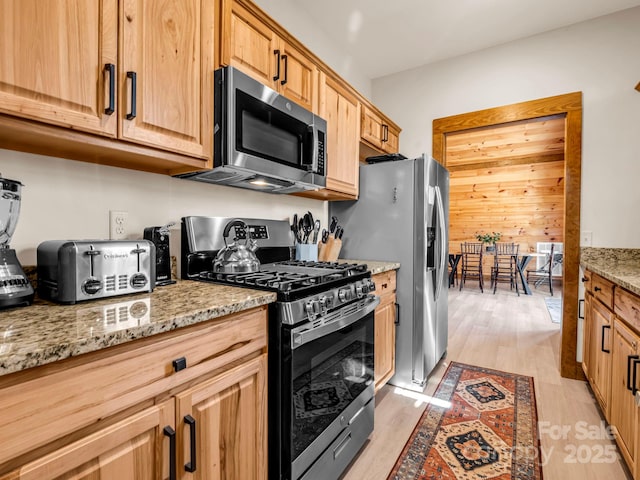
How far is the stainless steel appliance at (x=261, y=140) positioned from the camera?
137 centimetres

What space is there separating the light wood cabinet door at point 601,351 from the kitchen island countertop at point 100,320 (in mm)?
1830

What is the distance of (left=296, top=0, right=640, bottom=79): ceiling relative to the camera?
2.34 metres

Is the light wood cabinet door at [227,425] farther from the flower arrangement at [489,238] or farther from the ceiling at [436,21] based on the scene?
the flower arrangement at [489,238]

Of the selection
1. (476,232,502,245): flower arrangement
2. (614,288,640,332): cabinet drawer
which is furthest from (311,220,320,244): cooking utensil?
(476,232,502,245): flower arrangement

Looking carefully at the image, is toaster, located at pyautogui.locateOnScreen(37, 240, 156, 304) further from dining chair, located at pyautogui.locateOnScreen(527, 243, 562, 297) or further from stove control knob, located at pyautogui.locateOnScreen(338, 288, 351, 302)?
dining chair, located at pyautogui.locateOnScreen(527, 243, 562, 297)

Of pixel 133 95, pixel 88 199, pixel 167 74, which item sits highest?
pixel 167 74

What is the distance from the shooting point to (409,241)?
2.28m

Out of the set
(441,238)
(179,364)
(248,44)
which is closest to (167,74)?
(248,44)

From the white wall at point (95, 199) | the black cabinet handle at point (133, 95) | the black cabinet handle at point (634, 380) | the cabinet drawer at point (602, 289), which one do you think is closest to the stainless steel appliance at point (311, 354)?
the white wall at point (95, 199)

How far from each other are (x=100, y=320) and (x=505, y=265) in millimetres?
7911

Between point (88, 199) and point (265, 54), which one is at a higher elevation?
point (265, 54)

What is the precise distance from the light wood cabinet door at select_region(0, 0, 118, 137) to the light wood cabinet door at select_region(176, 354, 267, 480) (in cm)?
85

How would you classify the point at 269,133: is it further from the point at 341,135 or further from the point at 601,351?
the point at 601,351

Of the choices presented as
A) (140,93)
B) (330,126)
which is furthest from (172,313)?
(330,126)
